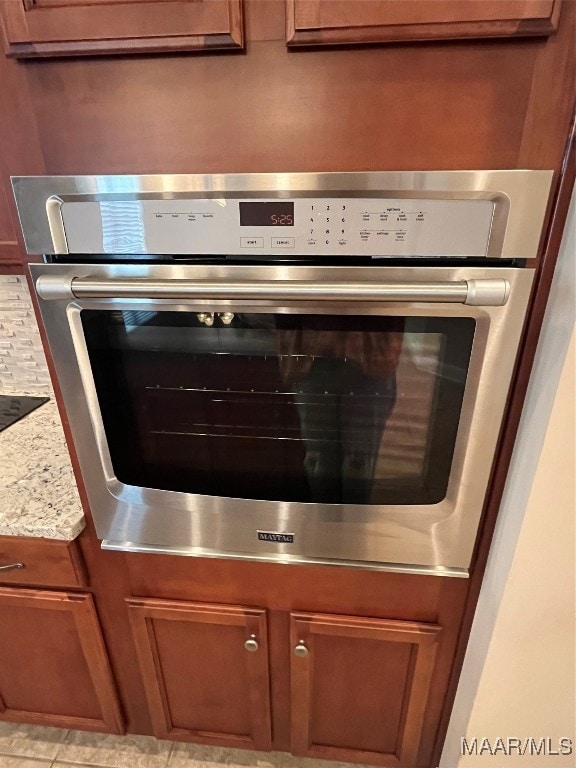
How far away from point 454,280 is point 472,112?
21cm

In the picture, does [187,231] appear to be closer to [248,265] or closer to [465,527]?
[248,265]

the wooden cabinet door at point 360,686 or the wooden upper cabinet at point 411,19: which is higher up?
the wooden upper cabinet at point 411,19

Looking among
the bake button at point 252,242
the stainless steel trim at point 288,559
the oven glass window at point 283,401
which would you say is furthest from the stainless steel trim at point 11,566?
the bake button at point 252,242

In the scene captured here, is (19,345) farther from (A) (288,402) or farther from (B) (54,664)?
(A) (288,402)

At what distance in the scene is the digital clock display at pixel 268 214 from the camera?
0.69m

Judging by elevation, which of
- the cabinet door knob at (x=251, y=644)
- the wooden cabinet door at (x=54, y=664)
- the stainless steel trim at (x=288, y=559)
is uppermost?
the stainless steel trim at (x=288, y=559)

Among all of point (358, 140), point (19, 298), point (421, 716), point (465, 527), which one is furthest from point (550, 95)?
point (19, 298)

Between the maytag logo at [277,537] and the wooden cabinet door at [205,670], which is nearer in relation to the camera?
the maytag logo at [277,537]

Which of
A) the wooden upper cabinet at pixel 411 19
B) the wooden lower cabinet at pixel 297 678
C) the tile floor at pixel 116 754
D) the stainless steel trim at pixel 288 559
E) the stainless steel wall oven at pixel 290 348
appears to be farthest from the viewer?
the tile floor at pixel 116 754

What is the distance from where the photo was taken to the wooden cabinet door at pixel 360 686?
1.02 m

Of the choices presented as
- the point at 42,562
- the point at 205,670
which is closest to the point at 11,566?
the point at 42,562

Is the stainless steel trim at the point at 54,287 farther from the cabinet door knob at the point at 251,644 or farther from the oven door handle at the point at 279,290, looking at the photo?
the cabinet door knob at the point at 251,644

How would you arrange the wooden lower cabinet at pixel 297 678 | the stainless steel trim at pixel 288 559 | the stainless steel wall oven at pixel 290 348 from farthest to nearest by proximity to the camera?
the wooden lower cabinet at pixel 297 678 < the stainless steel trim at pixel 288 559 < the stainless steel wall oven at pixel 290 348

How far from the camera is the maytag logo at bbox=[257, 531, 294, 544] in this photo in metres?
0.93
